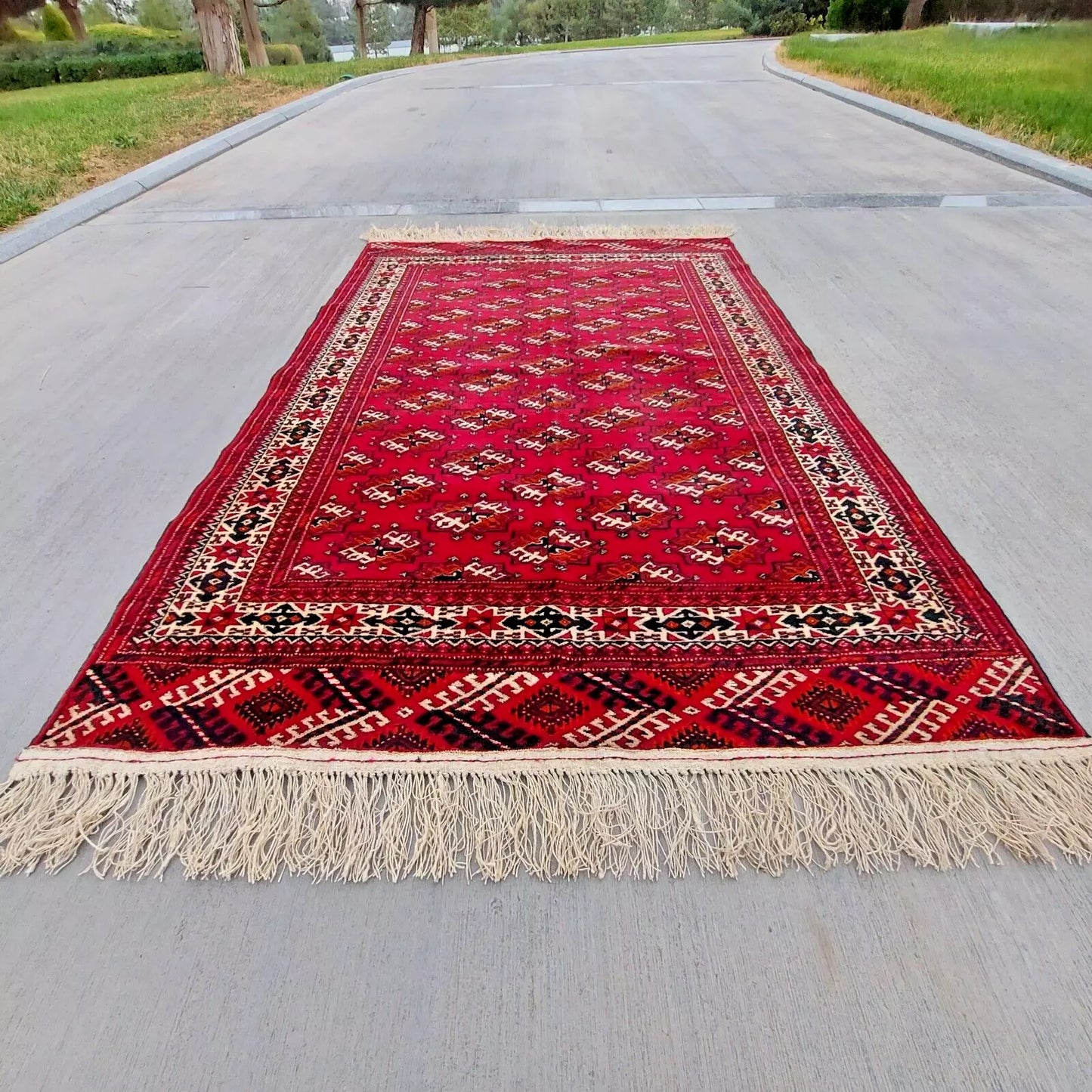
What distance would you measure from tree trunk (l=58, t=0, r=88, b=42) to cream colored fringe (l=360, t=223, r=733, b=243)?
16.5 metres

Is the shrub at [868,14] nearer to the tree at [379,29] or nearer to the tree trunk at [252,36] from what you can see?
the tree trunk at [252,36]

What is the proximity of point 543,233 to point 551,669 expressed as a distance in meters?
2.84

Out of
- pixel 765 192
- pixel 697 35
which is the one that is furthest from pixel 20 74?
pixel 765 192

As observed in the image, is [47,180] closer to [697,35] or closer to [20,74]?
[20,74]

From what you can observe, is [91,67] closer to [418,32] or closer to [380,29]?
[418,32]

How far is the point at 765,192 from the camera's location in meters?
4.42

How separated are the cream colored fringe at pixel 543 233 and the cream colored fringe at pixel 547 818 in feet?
9.76

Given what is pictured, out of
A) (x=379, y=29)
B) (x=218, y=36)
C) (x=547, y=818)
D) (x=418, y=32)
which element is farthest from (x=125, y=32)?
(x=379, y=29)

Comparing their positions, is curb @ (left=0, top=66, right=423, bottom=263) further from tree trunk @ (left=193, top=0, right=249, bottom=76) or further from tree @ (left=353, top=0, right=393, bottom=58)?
tree @ (left=353, top=0, right=393, bottom=58)

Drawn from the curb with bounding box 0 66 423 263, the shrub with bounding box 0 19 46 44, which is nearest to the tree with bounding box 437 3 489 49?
the shrub with bounding box 0 19 46 44

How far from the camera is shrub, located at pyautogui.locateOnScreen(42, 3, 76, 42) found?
15.6m

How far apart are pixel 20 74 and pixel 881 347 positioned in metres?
16.2

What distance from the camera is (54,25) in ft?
51.3

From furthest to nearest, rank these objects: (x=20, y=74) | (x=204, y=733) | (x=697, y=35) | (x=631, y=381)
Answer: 1. (x=697, y=35)
2. (x=20, y=74)
3. (x=631, y=381)
4. (x=204, y=733)
